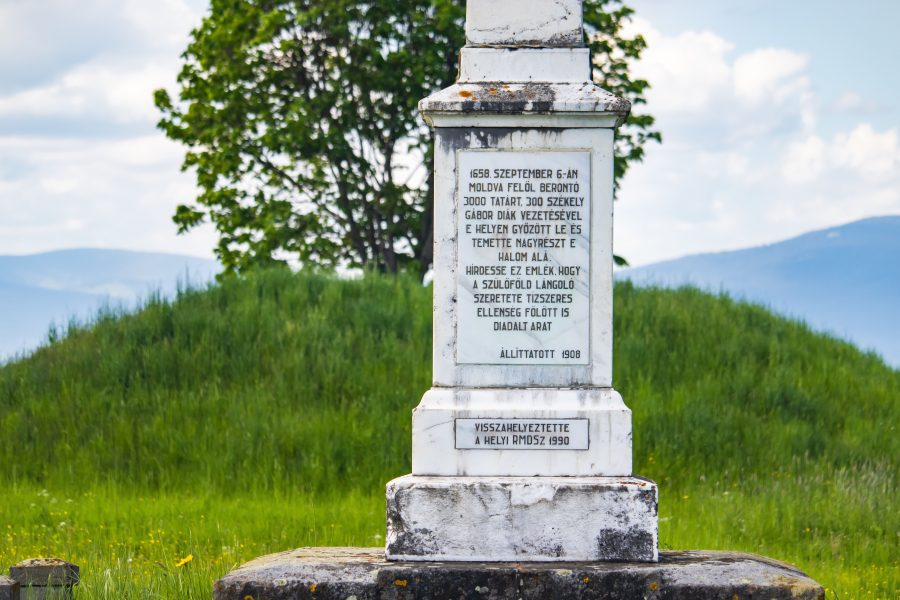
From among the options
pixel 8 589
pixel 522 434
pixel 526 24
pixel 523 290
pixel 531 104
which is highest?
pixel 526 24

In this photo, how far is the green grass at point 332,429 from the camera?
32.7ft

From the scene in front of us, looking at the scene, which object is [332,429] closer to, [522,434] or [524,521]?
[522,434]

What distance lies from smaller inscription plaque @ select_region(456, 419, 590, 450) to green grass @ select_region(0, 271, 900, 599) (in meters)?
2.58

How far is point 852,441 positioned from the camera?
13.4 m

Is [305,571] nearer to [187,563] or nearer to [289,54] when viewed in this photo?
[187,563]

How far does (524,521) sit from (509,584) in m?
0.44

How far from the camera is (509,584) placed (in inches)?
239

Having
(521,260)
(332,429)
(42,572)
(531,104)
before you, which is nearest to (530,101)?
(531,104)

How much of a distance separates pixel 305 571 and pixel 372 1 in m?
17.1

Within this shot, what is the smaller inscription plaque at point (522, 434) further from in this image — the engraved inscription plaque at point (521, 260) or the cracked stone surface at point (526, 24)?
the cracked stone surface at point (526, 24)

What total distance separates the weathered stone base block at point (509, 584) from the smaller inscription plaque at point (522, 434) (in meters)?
0.72

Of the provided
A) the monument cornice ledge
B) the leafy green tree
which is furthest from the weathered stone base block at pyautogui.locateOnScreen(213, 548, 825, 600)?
the leafy green tree

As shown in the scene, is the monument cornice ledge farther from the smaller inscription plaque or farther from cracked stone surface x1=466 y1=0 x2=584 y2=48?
the smaller inscription plaque

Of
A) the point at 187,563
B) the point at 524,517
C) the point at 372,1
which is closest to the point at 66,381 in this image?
the point at 187,563
